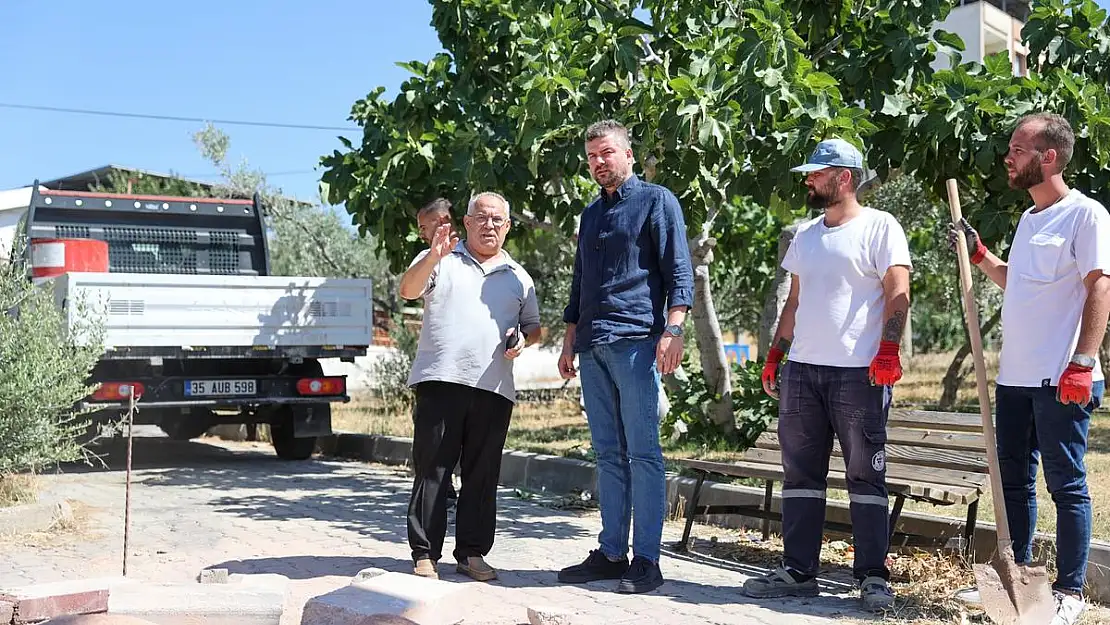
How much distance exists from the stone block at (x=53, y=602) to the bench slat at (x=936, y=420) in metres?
3.78

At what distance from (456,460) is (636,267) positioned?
1260mm

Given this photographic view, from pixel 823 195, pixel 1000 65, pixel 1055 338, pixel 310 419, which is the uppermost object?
pixel 1000 65

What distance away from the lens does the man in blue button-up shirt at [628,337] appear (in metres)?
5.27

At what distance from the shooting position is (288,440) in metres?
11.6

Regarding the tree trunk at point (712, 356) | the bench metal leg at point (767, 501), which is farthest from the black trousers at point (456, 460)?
the tree trunk at point (712, 356)

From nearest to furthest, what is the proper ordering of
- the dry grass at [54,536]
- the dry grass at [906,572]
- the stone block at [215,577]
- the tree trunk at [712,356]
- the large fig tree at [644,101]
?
the dry grass at [906,572]
the stone block at [215,577]
the large fig tree at [644,101]
the dry grass at [54,536]
the tree trunk at [712,356]

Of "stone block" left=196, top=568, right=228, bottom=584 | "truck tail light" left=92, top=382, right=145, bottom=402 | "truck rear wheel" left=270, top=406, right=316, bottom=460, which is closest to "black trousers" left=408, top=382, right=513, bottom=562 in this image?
"stone block" left=196, top=568, right=228, bottom=584

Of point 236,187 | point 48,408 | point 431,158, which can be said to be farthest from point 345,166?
point 236,187

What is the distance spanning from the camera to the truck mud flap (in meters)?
11.1

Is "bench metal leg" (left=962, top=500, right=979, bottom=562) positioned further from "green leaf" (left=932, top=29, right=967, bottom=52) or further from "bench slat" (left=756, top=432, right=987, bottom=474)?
"green leaf" (left=932, top=29, right=967, bottom=52)

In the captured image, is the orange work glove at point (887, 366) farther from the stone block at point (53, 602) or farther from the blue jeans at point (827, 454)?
the stone block at point (53, 602)

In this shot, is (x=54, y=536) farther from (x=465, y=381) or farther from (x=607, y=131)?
(x=607, y=131)

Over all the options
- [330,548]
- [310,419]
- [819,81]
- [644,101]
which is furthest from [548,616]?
[310,419]

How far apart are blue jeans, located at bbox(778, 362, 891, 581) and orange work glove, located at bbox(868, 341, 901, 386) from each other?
13 centimetres
